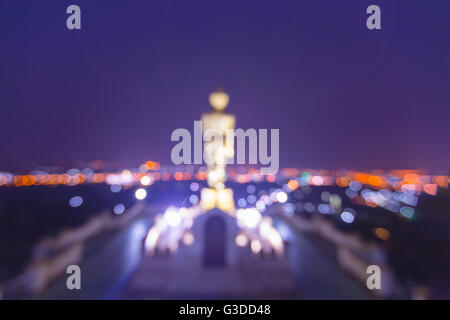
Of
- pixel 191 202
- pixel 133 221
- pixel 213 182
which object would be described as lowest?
pixel 133 221

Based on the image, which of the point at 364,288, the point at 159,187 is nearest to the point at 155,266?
the point at 364,288

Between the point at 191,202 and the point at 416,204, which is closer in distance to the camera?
the point at 191,202

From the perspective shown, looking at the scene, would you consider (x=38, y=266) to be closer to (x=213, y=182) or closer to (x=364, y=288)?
Answer: (x=213, y=182)

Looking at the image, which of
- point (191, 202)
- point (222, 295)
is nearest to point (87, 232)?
Answer: point (191, 202)

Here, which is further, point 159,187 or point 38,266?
point 159,187
